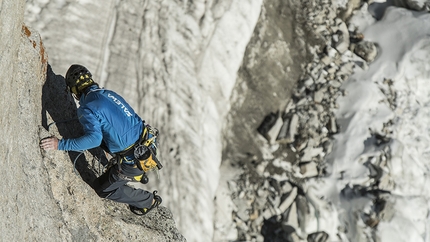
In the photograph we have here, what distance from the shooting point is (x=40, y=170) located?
493cm

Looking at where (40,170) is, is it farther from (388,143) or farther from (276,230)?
(388,143)

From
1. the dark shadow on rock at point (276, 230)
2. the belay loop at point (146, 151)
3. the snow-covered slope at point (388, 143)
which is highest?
the belay loop at point (146, 151)

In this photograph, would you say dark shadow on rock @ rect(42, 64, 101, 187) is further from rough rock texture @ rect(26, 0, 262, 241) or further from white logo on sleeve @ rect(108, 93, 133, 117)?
rough rock texture @ rect(26, 0, 262, 241)

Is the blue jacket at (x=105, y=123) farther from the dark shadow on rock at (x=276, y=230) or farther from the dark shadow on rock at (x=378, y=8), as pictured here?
the dark shadow on rock at (x=378, y=8)

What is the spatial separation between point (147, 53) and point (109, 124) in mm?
4585

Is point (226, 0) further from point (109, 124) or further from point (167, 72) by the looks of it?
point (109, 124)

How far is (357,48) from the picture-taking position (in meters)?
12.4

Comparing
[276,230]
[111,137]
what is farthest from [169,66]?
[111,137]

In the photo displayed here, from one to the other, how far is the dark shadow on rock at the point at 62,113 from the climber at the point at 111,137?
285mm

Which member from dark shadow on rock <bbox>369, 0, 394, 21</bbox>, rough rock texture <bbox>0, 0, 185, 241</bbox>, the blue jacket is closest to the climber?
the blue jacket

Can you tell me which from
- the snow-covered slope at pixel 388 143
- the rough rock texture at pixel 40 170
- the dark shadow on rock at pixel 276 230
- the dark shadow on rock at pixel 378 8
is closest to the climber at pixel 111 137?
the rough rock texture at pixel 40 170

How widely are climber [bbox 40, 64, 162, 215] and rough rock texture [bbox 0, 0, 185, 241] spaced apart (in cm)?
22

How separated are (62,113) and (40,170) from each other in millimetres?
1368

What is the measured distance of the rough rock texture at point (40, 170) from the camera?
4254 mm
